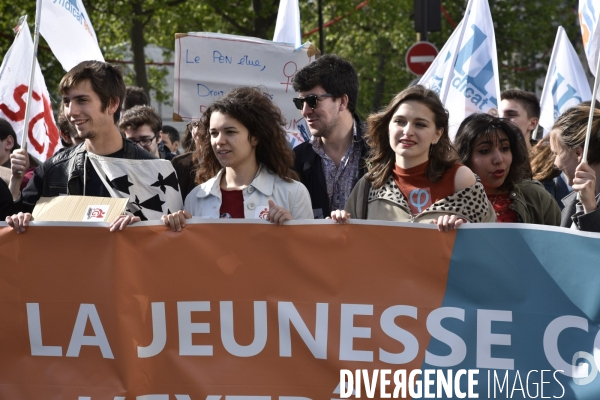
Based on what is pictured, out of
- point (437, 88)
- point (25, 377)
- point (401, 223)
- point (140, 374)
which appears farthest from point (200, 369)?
point (437, 88)

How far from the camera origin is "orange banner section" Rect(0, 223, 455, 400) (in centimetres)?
419

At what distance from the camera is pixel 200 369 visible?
423 cm

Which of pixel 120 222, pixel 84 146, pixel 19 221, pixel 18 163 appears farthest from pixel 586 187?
pixel 18 163

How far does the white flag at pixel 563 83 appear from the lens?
28.2 ft

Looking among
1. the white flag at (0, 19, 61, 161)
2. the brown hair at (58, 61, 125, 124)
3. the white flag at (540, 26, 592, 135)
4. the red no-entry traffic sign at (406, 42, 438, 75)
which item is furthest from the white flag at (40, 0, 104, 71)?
the red no-entry traffic sign at (406, 42, 438, 75)

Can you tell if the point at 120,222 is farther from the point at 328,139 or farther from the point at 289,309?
the point at 328,139

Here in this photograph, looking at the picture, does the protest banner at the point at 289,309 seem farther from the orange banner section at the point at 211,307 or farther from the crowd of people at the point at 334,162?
the crowd of people at the point at 334,162

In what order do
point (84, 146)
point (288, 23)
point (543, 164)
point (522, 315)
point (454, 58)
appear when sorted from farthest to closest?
point (288, 23)
point (454, 58)
point (543, 164)
point (84, 146)
point (522, 315)

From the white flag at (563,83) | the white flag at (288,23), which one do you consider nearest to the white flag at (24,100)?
the white flag at (288,23)

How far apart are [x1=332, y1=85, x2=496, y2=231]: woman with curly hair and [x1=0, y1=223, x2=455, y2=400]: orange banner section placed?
0.25 m

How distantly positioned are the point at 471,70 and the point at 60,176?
4059 millimetres

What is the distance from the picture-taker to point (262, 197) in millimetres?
4656

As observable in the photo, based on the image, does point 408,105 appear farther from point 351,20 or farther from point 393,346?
point 351,20

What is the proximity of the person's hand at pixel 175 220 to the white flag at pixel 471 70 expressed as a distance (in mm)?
3430
